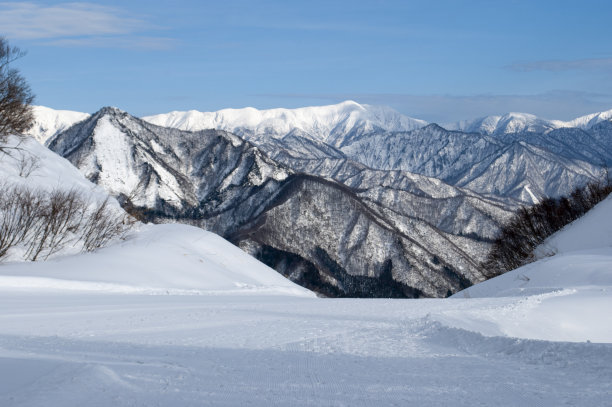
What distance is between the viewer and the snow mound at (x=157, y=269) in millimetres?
24219

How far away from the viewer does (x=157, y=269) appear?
30.5 metres

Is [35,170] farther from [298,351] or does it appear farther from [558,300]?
[558,300]

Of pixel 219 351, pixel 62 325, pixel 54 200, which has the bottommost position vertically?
pixel 54 200

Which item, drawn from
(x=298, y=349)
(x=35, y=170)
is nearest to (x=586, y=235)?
(x=298, y=349)

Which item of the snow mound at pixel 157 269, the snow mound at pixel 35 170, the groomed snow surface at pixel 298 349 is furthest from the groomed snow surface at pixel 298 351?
the snow mound at pixel 35 170

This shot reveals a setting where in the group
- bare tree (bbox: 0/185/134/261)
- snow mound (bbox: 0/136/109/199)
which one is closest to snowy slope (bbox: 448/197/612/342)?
bare tree (bbox: 0/185/134/261)

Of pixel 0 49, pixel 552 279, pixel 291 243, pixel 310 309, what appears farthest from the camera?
pixel 291 243

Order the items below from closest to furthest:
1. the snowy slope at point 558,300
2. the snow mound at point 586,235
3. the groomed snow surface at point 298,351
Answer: the groomed snow surface at point 298,351, the snowy slope at point 558,300, the snow mound at point 586,235

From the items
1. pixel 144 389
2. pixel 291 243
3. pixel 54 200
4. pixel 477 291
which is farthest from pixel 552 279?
pixel 291 243

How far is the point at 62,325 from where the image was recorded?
1293 cm

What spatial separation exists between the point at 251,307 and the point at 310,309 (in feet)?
6.53

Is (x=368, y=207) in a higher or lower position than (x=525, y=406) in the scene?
lower

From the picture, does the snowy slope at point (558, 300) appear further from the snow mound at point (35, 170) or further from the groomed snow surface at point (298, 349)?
the snow mound at point (35, 170)

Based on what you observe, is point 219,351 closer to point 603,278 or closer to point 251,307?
point 251,307
